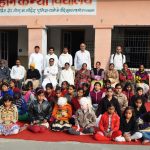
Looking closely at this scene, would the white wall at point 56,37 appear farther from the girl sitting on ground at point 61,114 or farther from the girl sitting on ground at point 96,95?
the girl sitting on ground at point 61,114

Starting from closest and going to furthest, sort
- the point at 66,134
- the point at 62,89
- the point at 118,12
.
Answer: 1. the point at 66,134
2. the point at 62,89
3. the point at 118,12

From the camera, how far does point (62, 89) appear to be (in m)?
10.1

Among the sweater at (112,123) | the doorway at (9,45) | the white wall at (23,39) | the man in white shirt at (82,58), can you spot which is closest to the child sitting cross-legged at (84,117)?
the sweater at (112,123)

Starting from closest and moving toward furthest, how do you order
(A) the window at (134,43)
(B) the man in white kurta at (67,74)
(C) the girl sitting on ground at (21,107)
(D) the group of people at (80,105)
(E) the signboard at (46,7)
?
(D) the group of people at (80,105)
(C) the girl sitting on ground at (21,107)
(B) the man in white kurta at (67,74)
(E) the signboard at (46,7)
(A) the window at (134,43)

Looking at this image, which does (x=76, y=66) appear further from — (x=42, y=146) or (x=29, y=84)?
(x=42, y=146)

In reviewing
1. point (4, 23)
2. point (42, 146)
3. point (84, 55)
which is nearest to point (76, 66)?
point (84, 55)

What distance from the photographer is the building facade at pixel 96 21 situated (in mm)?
12656

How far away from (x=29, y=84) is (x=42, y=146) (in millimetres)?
3587

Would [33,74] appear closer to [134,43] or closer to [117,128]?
[134,43]

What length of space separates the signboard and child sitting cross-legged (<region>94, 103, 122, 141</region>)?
6.02 metres

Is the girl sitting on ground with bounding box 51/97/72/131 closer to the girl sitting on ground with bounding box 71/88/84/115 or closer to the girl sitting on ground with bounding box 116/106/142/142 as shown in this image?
the girl sitting on ground with bounding box 71/88/84/115

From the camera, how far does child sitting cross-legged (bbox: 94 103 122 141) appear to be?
738cm

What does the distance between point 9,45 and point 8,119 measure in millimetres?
9006

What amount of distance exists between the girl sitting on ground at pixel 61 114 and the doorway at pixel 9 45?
8.38 meters
